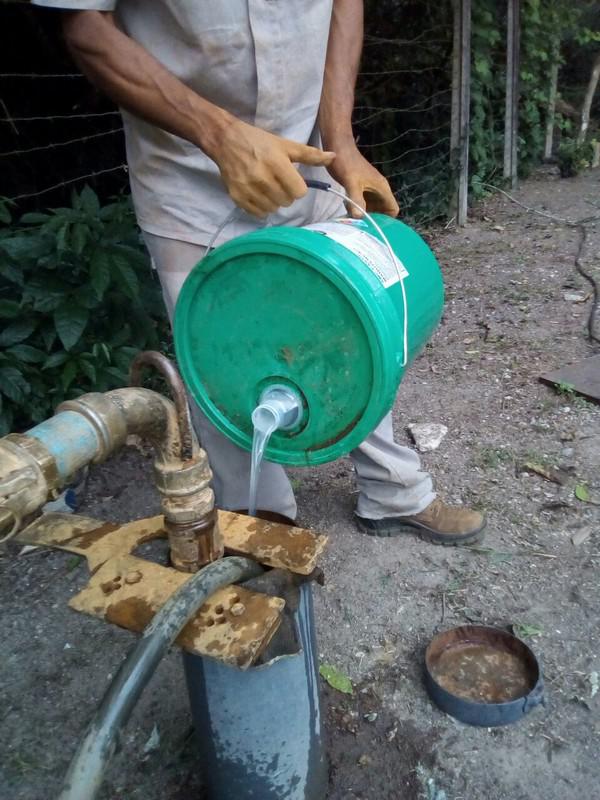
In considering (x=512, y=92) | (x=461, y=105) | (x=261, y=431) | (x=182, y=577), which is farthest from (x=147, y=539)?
(x=512, y=92)

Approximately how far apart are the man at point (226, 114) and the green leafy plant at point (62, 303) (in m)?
0.78

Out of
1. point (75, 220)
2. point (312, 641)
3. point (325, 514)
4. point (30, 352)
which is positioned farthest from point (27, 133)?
point (312, 641)

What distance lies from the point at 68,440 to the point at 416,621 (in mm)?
1273

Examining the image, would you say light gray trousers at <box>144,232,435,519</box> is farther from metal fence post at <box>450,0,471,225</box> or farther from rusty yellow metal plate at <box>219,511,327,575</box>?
metal fence post at <box>450,0,471,225</box>

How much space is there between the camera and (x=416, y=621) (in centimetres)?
182

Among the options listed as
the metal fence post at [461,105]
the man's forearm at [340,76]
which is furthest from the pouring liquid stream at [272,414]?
the metal fence post at [461,105]

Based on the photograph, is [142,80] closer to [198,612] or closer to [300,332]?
[300,332]

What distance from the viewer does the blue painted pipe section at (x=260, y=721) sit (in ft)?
3.78

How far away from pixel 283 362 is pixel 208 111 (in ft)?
1.58

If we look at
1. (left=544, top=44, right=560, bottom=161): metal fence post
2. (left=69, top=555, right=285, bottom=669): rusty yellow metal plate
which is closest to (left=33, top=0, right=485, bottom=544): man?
(left=69, top=555, right=285, bottom=669): rusty yellow metal plate

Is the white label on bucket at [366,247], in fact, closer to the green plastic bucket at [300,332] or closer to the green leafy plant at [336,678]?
the green plastic bucket at [300,332]

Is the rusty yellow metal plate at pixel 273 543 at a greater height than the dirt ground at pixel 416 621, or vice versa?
the rusty yellow metal plate at pixel 273 543

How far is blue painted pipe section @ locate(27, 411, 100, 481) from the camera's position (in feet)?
2.68

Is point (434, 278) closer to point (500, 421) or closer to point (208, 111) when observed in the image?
point (208, 111)
